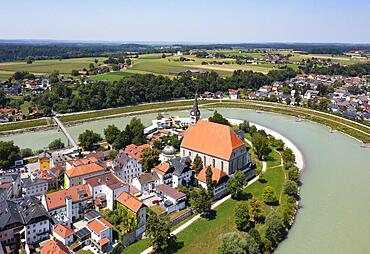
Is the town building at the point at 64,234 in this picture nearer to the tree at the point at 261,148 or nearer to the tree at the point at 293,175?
the tree at the point at 293,175

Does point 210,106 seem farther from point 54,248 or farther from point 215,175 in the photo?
point 54,248

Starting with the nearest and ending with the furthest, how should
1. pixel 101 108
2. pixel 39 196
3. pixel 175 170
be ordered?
pixel 39 196 < pixel 175 170 < pixel 101 108

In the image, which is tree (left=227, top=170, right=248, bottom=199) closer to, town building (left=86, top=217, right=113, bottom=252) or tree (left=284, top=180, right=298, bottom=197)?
tree (left=284, top=180, right=298, bottom=197)

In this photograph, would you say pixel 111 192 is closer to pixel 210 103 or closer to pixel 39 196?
pixel 39 196

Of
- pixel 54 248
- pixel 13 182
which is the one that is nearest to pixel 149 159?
pixel 13 182

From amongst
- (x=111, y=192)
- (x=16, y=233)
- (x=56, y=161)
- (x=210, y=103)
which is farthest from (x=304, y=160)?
(x=210, y=103)

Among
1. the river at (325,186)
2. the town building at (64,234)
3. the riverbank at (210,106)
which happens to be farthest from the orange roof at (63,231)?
the riverbank at (210,106)
